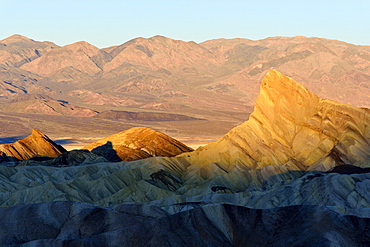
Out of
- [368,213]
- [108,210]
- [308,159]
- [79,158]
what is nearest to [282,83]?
[308,159]

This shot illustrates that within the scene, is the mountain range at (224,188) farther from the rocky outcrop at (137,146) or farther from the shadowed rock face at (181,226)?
the rocky outcrop at (137,146)

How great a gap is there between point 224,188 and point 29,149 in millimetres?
61712

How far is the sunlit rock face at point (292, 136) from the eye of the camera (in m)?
109

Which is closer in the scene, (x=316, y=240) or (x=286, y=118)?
(x=316, y=240)

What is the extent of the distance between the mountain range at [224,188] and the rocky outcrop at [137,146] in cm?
46

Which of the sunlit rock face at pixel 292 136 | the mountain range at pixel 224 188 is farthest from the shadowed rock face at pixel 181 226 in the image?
the sunlit rock face at pixel 292 136

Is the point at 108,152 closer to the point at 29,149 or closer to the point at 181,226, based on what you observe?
the point at 29,149

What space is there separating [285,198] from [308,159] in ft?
101

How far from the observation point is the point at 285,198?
81938 millimetres

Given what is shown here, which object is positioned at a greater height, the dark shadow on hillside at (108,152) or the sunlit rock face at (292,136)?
the sunlit rock face at (292,136)

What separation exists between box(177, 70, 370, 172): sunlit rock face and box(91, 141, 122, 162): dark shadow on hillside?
26.9 metres

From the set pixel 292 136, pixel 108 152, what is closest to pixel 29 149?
pixel 108 152

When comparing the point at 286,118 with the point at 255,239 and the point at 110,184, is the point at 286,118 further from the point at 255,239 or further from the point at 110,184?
the point at 255,239

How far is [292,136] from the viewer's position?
119812 mm
